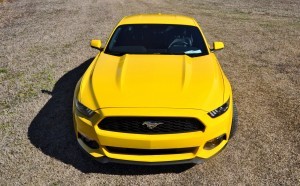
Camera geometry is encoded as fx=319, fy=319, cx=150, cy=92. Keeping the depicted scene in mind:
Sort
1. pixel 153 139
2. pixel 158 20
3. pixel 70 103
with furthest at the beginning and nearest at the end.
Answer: pixel 70 103
pixel 158 20
pixel 153 139

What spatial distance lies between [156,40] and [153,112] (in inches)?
90.6

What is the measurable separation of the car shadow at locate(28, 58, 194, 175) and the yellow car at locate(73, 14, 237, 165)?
1.64ft

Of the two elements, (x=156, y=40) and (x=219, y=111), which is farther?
(x=156, y=40)

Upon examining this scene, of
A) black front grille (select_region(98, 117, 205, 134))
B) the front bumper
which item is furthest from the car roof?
black front grille (select_region(98, 117, 205, 134))

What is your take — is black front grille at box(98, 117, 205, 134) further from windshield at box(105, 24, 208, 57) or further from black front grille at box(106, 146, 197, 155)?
windshield at box(105, 24, 208, 57)

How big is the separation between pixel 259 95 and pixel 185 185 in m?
3.48

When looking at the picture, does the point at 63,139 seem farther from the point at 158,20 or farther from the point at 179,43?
the point at 158,20

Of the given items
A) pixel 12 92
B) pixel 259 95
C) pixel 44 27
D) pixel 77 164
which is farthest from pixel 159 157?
pixel 44 27

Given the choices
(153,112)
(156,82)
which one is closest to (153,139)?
(153,112)

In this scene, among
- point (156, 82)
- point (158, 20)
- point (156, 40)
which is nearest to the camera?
point (156, 82)

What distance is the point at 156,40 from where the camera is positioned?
230 inches

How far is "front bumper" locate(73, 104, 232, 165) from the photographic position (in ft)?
12.7

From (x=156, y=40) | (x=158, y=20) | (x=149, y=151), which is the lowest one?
(x=149, y=151)

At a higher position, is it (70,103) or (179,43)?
(179,43)
